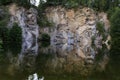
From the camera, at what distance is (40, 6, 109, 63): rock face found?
237ft

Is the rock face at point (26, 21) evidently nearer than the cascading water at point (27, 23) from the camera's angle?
Yes

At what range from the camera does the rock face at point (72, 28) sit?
7212 cm

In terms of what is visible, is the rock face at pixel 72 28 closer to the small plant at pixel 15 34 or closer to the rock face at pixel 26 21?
the rock face at pixel 26 21

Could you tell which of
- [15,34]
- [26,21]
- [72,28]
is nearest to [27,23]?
[26,21]

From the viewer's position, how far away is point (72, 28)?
75.1 m

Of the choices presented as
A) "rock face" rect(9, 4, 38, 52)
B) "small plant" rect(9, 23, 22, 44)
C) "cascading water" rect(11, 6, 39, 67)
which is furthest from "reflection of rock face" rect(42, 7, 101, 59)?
"small plant" rect(9, 23, 22, 44)

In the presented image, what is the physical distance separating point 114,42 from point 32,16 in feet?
57.2

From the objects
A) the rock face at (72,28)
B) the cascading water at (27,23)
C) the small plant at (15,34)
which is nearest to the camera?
the small plant at (15,34)

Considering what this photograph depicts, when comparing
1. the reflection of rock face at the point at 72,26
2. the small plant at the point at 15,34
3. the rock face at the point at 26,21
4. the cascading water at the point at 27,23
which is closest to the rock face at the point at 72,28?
the reflection of rock face at the point at 72,26

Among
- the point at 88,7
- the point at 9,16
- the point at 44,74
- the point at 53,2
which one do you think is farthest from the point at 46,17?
the point at 44,74

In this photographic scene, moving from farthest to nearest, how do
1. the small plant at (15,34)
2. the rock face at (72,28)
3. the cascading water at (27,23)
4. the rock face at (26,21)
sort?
the rock face at (72,28)
the cascading water at (27,23)
the rock face at (26,21)
the small plant at (15,34)

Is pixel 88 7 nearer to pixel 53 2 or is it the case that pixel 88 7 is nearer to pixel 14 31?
pixel 53 2

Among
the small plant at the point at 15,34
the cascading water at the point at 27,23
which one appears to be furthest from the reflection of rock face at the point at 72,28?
the small plant at the point at 15,34

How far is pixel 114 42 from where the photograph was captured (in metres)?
67.9
